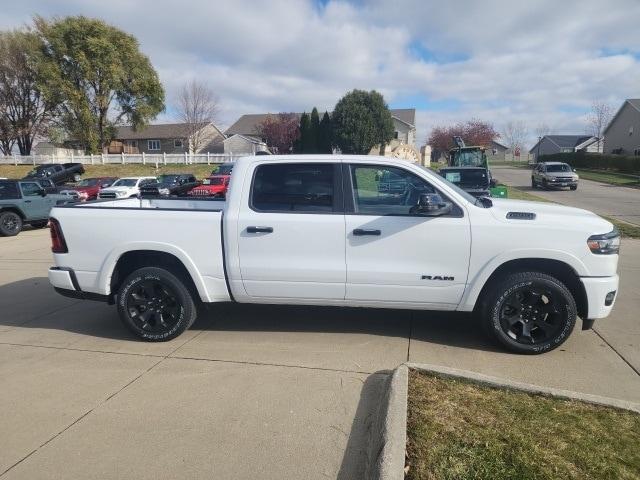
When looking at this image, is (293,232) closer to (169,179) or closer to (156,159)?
(169,179)

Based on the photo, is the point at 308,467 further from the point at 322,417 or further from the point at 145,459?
the point at 145,459

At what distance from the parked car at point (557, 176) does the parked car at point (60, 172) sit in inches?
1257

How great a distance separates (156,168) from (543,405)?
4269 centimetres

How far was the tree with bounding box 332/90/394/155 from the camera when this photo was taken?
4159cm

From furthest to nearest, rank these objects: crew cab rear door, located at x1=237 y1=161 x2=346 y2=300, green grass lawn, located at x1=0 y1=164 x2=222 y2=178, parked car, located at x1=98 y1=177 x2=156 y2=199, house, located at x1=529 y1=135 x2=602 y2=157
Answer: house, located at x1=529 y1=135 x2=602 y2=157 → green grass lawn, located at x1=0 y1=164 x2=222 y2=178 → parked car, located at x1=98 y1=177 x2=156 y2=199 → crew cab rear door, located at x1=237 y1=161 x2=346 y2=300

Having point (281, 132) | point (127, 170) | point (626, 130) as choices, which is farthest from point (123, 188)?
point (626, 130)

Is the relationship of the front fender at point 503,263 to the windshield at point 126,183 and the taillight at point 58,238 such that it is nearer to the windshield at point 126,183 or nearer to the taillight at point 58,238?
the taillight at point 58,238

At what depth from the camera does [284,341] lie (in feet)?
15.4

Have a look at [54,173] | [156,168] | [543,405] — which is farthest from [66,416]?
[156,168]

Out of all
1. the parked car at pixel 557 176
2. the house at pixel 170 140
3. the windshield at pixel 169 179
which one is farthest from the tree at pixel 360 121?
the house at pixel 170 140

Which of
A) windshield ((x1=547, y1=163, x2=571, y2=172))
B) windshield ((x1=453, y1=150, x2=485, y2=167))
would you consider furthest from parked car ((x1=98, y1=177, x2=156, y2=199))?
windshield ((x1=547, y1=163, x2=571, y2=172))

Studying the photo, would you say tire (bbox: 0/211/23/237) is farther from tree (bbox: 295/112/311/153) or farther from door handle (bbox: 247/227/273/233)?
tree (bbox: 295/112/311/153)

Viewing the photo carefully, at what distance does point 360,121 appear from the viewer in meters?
41.5

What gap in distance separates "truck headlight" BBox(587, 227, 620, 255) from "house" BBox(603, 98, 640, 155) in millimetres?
57030
